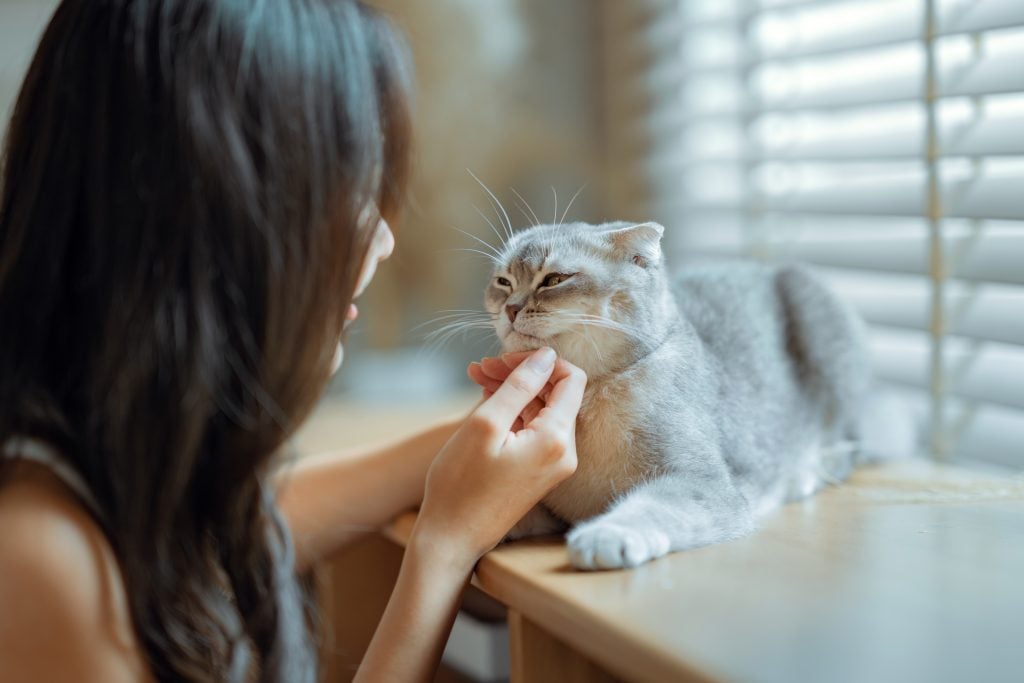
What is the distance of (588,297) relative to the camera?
0.92 metres

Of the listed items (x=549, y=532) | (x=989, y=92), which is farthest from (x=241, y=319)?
(x=989, y=92)

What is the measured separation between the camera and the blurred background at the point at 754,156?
1157 mm

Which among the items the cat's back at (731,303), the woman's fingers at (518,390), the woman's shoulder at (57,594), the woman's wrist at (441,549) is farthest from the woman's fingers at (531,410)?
the woman's shoulder at (57,594)

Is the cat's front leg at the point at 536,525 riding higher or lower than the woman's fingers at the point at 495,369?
lower

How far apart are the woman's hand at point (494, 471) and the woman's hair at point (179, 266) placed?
0.48 ft

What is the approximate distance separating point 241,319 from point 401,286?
1.05m

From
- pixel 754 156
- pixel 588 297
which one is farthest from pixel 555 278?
pixel 754 156

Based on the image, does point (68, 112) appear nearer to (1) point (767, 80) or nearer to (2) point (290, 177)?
(2) point (290, 177)

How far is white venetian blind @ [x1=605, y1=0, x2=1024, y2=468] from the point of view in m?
1.14

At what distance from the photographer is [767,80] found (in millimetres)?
1526

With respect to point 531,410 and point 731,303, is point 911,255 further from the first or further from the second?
point 531,410

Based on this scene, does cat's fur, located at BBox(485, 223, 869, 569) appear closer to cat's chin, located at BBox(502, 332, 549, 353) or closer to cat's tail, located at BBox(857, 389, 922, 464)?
cat's chin, located at BBox(502, 332, 549, 353)

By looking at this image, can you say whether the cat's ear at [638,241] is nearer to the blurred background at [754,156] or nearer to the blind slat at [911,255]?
the blurred background at [754,156]

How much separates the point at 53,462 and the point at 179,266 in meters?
0.18
